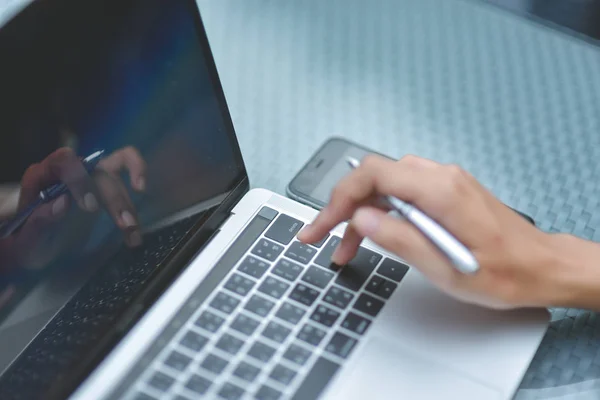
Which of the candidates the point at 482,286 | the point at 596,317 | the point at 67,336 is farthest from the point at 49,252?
the point at 596,317

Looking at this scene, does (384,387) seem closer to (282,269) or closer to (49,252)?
(282,269)

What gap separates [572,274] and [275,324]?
22 cm

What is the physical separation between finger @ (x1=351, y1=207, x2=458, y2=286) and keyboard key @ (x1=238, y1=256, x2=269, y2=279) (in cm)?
9

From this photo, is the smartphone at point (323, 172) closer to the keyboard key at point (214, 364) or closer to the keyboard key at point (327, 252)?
the keyboard key at point (327, 252)

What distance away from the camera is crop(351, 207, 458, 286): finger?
1.39 feet

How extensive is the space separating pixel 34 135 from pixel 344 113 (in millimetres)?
354

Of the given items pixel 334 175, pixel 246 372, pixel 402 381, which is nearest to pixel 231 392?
pixel 246 372

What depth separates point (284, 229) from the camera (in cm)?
52

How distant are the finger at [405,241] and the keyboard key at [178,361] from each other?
0.15m

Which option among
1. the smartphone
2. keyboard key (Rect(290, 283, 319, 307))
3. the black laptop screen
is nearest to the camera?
the black laptop screen

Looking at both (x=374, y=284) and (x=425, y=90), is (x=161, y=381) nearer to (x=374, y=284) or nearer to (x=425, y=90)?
(x=374, y=284)

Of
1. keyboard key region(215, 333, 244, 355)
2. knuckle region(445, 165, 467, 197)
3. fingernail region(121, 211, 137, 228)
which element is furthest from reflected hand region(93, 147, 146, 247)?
knuckle region(445, 165, 467, 197)

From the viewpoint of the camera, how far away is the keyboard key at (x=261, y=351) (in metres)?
0.45

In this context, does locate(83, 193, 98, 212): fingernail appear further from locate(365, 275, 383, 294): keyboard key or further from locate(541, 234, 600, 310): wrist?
locate(541, 234, 600, 310): wrist
